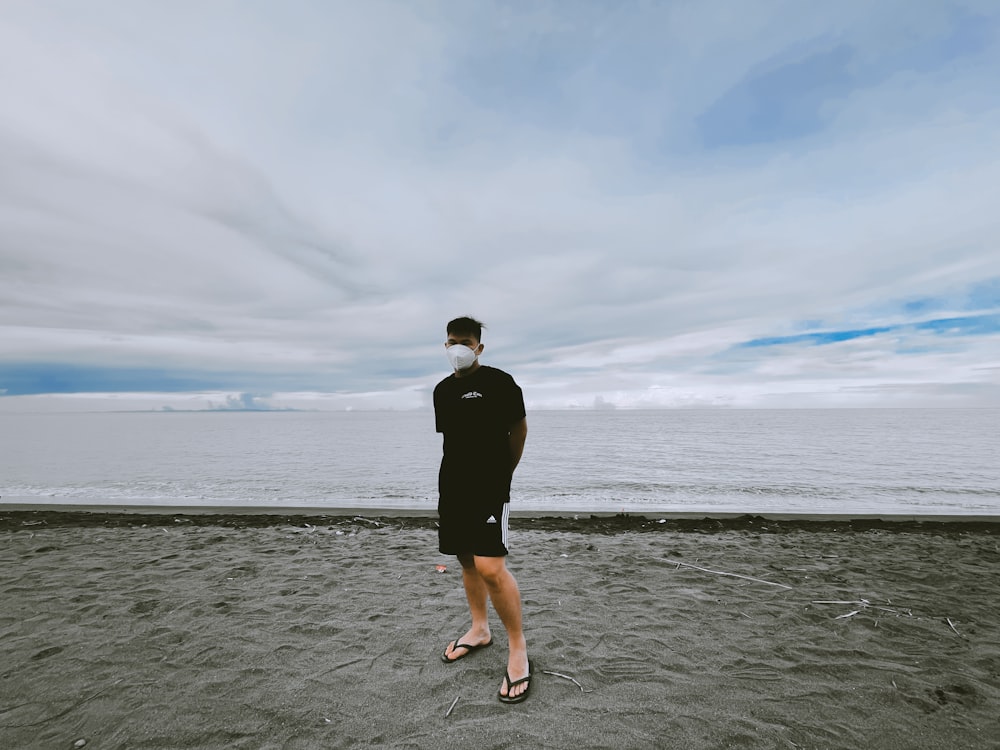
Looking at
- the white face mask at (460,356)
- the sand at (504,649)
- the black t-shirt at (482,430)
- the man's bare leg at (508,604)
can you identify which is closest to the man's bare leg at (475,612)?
the sand at (504,649)

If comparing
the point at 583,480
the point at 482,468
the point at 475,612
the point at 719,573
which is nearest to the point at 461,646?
the point at 475,612

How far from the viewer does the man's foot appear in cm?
362

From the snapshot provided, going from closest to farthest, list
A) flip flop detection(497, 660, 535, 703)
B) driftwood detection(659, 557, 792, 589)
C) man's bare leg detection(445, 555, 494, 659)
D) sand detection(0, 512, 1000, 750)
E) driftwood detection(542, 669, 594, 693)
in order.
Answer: sand detection(0, 512, 1000, 750)
flip flop detection(497, 660, 535, 703)
driftwood detection(542, 669, 594, 693)
man's bare leg detection(445, 555, 494, 659)
driftwood detection(659, 557, 792, 589)

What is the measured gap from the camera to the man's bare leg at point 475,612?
3574 mm

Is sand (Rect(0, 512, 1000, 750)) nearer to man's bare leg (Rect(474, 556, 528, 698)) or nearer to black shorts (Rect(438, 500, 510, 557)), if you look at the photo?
man's bare leg (Rect(474, 556, 528, 698))

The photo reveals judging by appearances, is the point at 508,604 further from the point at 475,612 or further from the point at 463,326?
the point at 463,326

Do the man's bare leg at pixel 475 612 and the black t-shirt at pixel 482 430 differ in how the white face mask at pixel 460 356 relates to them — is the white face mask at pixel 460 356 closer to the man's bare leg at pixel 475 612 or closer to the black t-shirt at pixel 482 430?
the black t-shirt at pixel 482 430

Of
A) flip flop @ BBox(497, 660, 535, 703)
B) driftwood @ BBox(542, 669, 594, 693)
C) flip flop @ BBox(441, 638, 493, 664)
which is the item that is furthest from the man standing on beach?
flip flop @ BBox(441, 638, 493, 664)

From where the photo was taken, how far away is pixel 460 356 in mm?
3219

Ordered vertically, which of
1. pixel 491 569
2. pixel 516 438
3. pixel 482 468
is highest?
pixel 516 438

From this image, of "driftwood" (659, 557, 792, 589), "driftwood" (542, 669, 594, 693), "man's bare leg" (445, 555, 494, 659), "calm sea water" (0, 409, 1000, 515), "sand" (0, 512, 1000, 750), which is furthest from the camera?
"calm sea water" (0, 409, 1000, 515)

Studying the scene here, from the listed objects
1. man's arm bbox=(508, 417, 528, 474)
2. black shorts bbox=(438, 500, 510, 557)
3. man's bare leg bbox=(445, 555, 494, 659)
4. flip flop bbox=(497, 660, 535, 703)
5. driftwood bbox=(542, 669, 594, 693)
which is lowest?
driftwood bbox=(542, 669, 594, 693)

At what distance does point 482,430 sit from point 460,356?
0.50 metres

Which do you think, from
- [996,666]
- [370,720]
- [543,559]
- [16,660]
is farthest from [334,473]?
[996,666]
